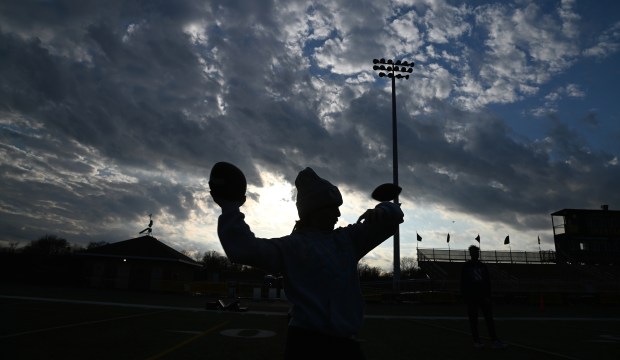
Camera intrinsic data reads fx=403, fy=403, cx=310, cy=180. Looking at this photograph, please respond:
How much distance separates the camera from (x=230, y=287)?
31781mm

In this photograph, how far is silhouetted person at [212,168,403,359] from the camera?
2139mm

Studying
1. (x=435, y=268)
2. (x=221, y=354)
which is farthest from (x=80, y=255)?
(x=221, y=354)

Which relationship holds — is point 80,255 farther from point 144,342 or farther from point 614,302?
point 614,302

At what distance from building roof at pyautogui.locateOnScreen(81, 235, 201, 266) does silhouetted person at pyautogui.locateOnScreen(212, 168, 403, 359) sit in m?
41.3

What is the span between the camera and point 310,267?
90.0 inches

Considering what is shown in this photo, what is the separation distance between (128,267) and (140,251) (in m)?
2.10

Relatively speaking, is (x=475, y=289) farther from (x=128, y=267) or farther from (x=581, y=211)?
(x=581, y=211)

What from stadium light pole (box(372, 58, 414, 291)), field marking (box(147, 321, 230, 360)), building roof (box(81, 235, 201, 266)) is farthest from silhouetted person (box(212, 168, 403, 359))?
building roof (box(81, 235, 201, 266))

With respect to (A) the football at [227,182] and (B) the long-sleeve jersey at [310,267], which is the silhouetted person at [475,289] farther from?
(A) the football at [227,182]

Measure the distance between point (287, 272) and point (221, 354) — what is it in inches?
182

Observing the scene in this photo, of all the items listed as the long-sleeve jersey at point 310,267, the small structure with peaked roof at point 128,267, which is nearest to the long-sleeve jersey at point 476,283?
the long-sleeve jersey at point 310,267

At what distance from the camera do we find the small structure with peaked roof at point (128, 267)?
39.0 meters

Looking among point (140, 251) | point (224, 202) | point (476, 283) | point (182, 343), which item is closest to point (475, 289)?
point (476, 283)

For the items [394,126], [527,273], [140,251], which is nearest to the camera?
[394,126]
